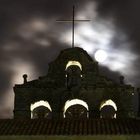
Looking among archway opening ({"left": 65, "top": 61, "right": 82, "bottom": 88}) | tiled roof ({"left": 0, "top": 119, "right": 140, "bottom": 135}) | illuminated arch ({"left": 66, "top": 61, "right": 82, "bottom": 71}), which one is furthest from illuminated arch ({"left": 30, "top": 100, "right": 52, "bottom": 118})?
illuminated arch ({"left": 66, "top": 61, "right": 82, "bottom": 71})

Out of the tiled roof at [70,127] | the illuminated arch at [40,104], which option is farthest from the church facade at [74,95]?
the tiled roof at [70,127]

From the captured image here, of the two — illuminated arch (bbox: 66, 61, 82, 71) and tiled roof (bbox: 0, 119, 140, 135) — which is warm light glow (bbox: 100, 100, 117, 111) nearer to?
tiled roof (bbox: 0, 119, 140, 135)

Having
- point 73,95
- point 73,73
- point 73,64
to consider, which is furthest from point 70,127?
point 73,64

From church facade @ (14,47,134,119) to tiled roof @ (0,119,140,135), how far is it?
2.19 m

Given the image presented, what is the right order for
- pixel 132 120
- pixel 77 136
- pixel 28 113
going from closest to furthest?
pixel 77 136 → pixel 132 120 → pixel 28 113

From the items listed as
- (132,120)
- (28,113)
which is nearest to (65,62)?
(28,113)

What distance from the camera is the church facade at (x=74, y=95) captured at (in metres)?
31.9

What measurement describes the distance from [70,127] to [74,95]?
4.21 m

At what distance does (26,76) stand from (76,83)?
2931mm

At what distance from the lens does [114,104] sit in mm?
32094

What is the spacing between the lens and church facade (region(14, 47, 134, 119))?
3186 centimetres

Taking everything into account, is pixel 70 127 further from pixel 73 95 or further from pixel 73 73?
pixel 73 73

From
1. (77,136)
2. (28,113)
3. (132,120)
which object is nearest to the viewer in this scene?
(77,136)

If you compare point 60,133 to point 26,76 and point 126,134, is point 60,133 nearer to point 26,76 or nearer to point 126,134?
point 126,134
